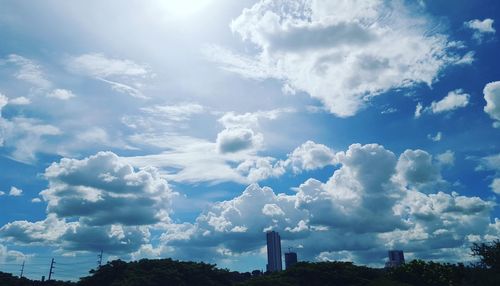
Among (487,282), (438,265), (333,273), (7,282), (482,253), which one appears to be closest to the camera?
(487,282)

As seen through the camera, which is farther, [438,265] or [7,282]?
[7,282]

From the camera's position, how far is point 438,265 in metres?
63.1

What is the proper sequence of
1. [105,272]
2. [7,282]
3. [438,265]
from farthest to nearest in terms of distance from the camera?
[7,282] → [105,272] → [438,265]

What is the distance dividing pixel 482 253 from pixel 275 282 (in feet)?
99.2

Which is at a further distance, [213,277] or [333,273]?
[213,277]

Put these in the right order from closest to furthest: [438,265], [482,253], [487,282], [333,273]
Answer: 1. [487,282]
2. [482,253]
3. [438,265]
4. [333,273]

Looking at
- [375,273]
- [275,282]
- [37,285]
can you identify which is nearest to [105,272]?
[37,285]

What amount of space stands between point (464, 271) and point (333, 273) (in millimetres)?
19696

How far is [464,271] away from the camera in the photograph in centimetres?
A: 6238

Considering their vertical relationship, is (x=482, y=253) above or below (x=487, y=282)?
above

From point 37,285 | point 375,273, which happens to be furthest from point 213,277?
point 37,285

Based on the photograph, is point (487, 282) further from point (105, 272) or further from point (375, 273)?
point (105, 272)

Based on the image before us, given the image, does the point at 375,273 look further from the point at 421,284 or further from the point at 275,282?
the point at 275,282

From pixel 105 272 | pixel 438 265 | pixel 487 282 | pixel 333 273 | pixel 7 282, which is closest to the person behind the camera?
pixel 487 282
